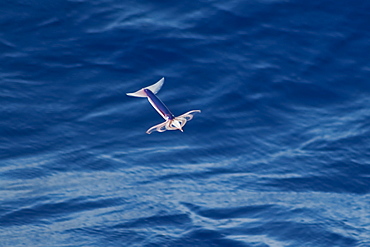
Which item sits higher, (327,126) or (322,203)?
(327,126)

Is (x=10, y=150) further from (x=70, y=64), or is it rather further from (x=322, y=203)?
(x=322, y=203)

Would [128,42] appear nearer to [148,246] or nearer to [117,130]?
[117,130]

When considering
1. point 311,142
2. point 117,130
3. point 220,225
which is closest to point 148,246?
point 220,225

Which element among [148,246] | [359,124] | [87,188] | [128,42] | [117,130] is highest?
[128,42]

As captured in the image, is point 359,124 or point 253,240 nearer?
point 253,240

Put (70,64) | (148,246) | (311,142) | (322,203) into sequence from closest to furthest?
(148,246), (322,203), (311,142), (70,64)

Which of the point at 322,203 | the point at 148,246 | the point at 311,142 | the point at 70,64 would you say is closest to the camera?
the point at 148,246
